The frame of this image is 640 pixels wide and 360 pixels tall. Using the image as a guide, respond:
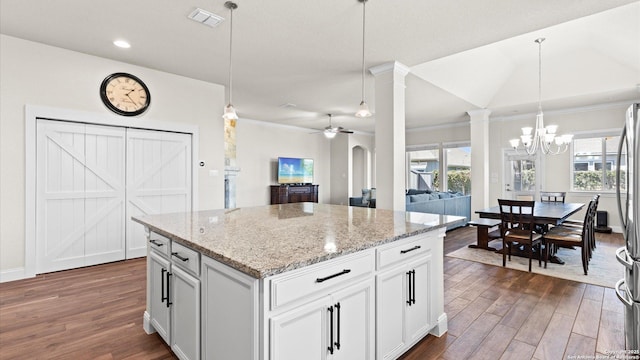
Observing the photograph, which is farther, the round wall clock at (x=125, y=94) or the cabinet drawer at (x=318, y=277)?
the round wall clock at (x=125, y=94)

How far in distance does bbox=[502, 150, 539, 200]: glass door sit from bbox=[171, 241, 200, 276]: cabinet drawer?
7.73m

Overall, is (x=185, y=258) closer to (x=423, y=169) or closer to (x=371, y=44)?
(x=371, y=44)

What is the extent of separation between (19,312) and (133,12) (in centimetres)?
284

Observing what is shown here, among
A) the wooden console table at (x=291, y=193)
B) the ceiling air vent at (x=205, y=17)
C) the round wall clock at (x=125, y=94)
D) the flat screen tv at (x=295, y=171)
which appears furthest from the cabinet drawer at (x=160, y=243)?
the flat screen tv at (x=295, y=171)

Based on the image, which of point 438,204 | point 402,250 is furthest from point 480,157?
point 402,250

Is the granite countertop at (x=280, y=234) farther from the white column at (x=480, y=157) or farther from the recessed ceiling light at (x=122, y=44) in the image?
the white column at (x=480, y=157)

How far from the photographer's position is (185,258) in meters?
1.67

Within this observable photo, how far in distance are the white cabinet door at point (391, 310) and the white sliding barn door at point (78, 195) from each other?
3.89 m

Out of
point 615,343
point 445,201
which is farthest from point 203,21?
point 445,201

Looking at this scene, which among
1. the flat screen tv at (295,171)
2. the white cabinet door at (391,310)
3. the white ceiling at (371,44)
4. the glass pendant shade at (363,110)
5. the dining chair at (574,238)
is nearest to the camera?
the white cabinet door at (391,310)

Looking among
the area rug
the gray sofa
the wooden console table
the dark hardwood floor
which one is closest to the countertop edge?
the dark hardwood floor

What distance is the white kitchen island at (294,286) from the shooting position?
1.25m

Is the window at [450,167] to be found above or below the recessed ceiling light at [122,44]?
below

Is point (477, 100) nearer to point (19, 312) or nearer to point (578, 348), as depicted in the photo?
point (578, 348)
